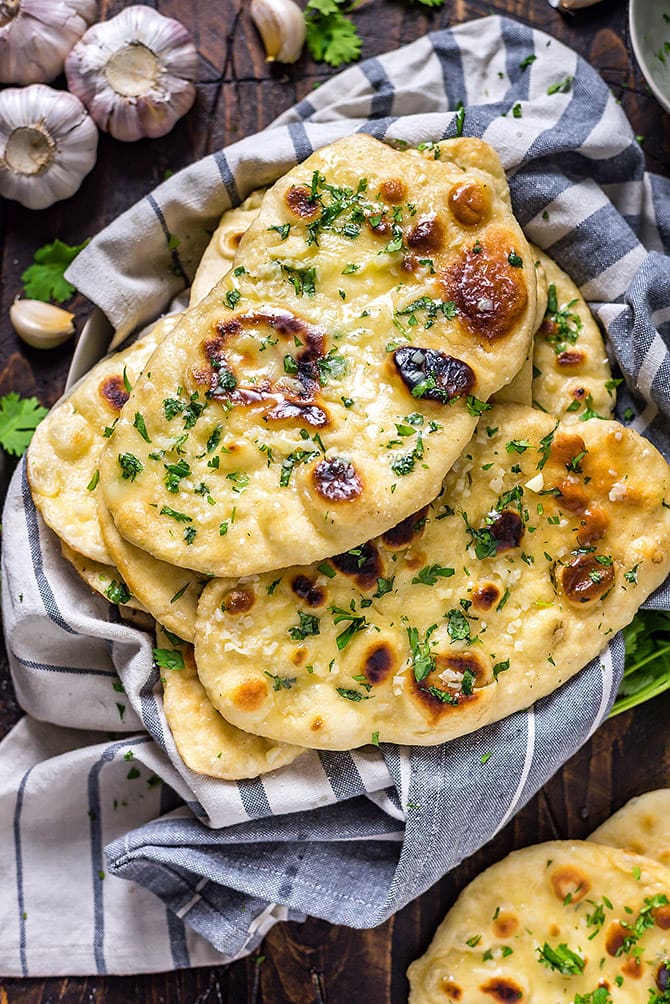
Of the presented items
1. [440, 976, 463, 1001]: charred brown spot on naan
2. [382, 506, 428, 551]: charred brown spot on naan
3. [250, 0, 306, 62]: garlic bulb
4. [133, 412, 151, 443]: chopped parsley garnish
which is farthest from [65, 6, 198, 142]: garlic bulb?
[440, 976, 463, 1001]: charred brown spot on naan

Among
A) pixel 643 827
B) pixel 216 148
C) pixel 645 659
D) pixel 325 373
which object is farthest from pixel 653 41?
pixel 643 827

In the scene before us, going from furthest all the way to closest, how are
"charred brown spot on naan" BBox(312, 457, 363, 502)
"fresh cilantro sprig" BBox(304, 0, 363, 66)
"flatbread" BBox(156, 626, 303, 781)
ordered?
"fresh cilantro sprig" BBox(304, 0, 363, 66), "flatbread" BBox(156, 626, 303, 781), "charred brown spot on naan" BBox(312, 457, 363, 502)

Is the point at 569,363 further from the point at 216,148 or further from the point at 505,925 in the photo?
the point at 505,925

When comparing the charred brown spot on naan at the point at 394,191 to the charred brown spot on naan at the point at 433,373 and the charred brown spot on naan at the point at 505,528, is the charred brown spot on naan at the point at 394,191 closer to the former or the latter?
the charred brown spot on naan at the point at 433,373

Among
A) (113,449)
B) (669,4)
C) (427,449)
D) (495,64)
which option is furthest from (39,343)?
(669,4)

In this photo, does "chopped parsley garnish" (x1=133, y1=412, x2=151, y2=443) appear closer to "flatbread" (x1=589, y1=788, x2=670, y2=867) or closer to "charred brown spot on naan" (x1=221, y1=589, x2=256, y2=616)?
"charred brown spot on naan" (x1=221, y1=589, x2=256, y2=616)
